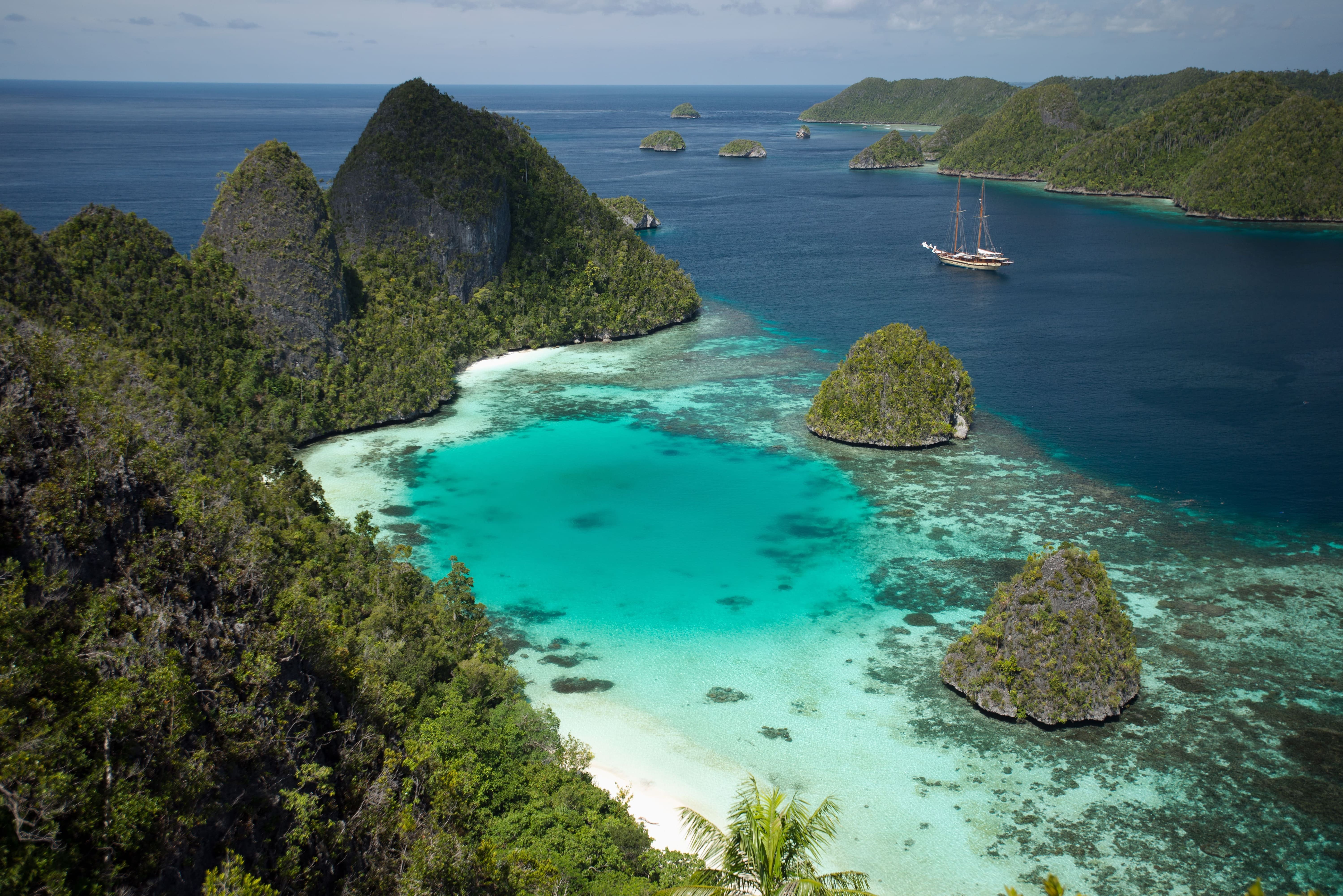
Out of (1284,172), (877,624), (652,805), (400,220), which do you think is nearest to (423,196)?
Answer: (400,220)

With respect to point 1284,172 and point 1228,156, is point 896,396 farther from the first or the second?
point 1228,156

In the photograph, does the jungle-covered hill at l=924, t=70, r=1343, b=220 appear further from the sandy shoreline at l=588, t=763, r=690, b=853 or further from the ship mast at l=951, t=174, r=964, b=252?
the sandy shoreline at l=588, t=763, r=690, b=853

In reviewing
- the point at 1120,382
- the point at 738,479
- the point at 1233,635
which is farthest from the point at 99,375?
the point at 1120,382

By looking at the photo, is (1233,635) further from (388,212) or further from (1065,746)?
(388,212)

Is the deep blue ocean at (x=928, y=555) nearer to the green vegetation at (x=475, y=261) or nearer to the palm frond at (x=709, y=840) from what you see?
the palm frond at (x=709, y=840)

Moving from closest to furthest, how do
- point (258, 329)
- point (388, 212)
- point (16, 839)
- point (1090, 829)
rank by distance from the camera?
point (16, 839) < point (1090, 829) < point (258, 329) < point (388, 212)

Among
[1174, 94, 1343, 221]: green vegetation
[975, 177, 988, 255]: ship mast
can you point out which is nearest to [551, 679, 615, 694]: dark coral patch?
[975, 177, 988, 255]: ship mast
